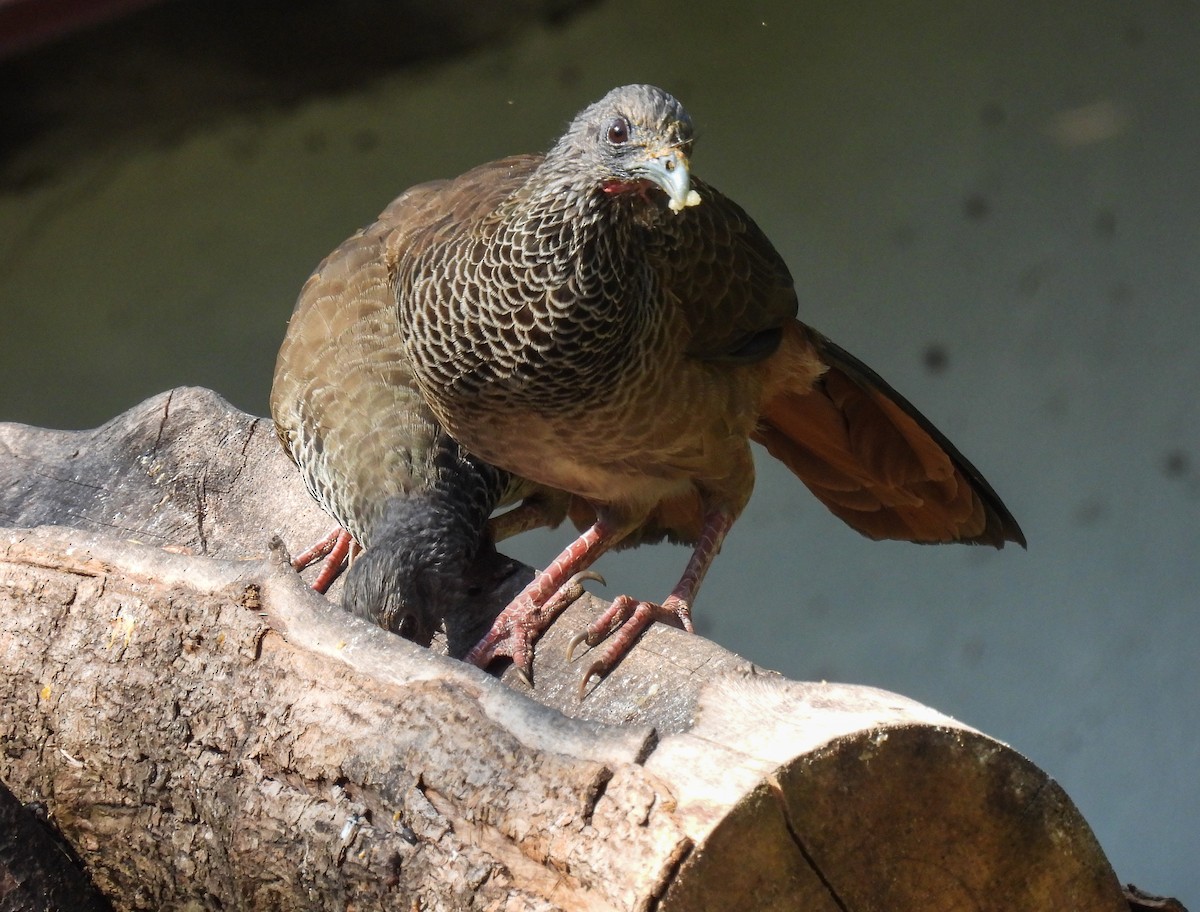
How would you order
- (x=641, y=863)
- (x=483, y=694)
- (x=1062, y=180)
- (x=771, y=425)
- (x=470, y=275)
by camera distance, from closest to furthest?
1. (x=641, y=863)
2. (x=483, y=694)
3. (x=470, y=275)
4. (x=771, y=425)
5. (x=1062, y=180)

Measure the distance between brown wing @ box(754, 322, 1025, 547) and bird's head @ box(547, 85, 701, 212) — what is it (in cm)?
61

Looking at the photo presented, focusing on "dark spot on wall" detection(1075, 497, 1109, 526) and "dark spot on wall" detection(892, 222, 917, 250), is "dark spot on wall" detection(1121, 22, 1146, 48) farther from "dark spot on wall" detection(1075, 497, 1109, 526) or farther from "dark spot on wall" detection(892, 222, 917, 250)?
"dark spot on wall" detection(1075, 497, 1109, 526)

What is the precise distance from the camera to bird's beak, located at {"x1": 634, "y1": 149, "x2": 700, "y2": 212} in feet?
5.24

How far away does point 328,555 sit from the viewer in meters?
2.54

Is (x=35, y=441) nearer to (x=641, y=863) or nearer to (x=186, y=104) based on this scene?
(x=186, y=104)

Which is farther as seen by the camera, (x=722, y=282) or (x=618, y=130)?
(x=722, y=282)

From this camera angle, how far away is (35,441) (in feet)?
8.36

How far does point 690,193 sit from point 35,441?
1.58 m

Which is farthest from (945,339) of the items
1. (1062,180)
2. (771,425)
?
(771,425)

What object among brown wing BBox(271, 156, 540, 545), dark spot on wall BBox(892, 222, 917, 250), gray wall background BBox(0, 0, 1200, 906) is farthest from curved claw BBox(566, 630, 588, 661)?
dark spot on wall BBox(892, 222, 917, 250)

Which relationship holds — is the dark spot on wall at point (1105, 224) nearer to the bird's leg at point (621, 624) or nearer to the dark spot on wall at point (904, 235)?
the dark spot on wall at point (904, 235)

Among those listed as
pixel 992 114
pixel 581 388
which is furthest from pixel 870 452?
pixel 992 114

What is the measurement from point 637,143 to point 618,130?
4cm

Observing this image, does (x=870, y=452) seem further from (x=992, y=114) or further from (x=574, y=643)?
(x=992, y=114)
